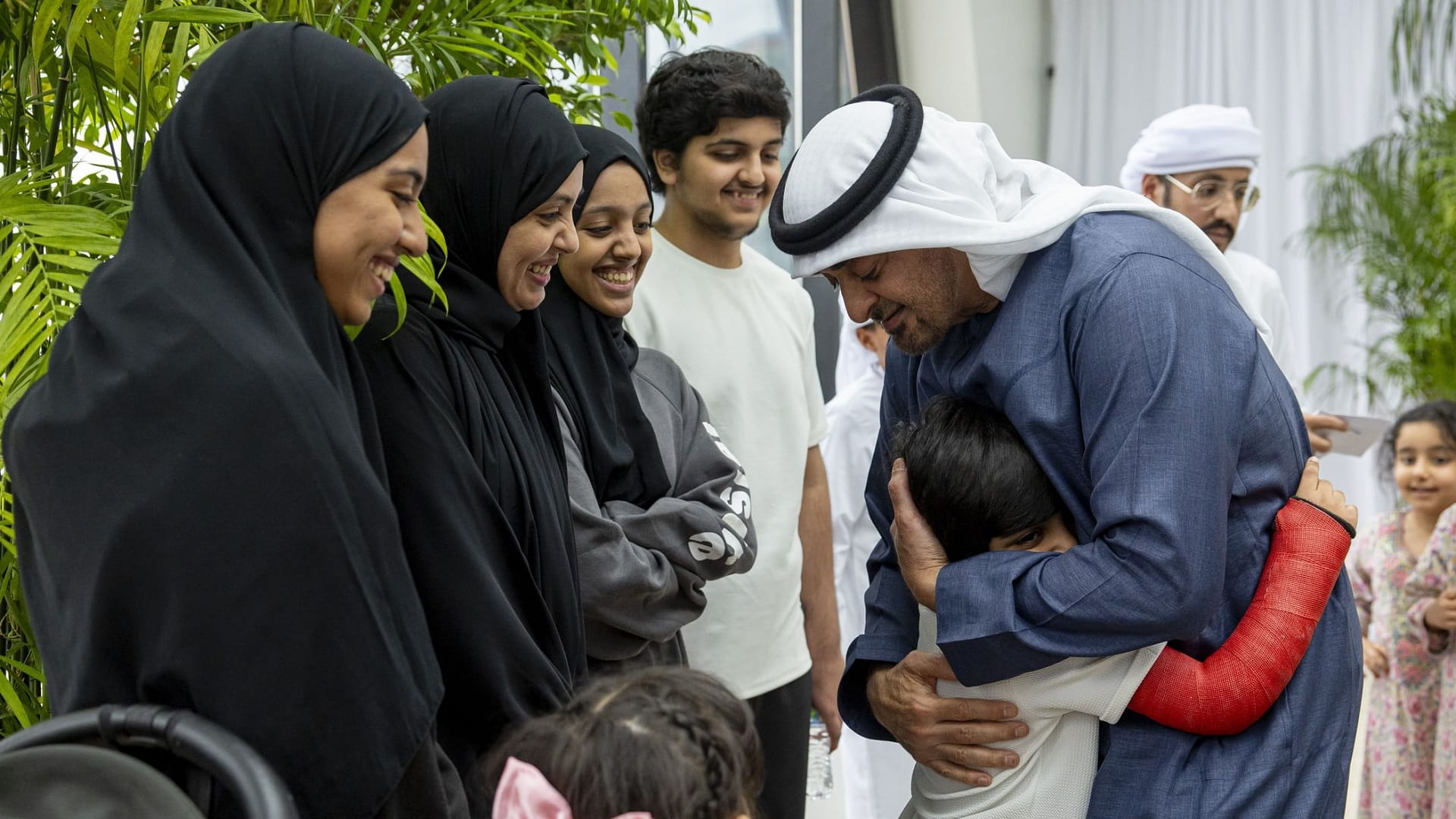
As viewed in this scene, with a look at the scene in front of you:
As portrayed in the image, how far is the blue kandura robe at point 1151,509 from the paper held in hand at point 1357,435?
2184 mm

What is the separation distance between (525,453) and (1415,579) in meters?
2.82

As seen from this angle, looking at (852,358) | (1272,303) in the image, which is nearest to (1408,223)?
(1272,303)

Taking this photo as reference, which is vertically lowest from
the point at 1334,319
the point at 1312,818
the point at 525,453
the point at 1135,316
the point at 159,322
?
the point at 1334,319

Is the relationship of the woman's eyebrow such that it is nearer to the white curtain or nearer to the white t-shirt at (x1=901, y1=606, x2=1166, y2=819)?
the white t-shirt at (x1=901, y1=606, x2=1166, y2=819)

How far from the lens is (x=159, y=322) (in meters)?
1.20

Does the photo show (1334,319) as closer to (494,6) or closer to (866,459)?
(866,459)

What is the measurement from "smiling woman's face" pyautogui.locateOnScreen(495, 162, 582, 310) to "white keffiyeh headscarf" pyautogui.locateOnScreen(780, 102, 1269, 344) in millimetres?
287

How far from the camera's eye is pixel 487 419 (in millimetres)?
1647

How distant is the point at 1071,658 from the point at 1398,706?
2.46 metres

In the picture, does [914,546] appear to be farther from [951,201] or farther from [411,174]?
[411,174]

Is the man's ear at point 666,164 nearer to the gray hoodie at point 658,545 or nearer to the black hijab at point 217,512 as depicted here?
the gray hoodie at point 658,545

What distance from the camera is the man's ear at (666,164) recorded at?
8.77 feet

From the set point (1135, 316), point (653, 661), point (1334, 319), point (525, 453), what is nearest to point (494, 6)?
point (525, 453)

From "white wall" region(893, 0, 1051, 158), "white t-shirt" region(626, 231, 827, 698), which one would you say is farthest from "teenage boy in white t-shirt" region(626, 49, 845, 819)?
"white wall" region(893, 0, 1051, 158)
